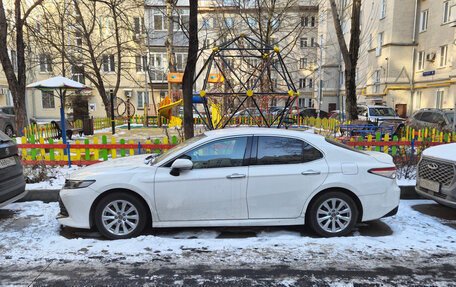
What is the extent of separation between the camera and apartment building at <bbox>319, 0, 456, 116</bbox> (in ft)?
74.7

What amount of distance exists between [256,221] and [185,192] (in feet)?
3.42

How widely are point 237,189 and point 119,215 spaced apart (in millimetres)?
1648

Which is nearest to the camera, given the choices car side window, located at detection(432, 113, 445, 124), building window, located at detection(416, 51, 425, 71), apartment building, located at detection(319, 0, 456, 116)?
car side window, located at detection(432, 113, 445, 124)

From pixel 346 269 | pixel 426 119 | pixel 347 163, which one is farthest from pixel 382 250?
pixel 426 119

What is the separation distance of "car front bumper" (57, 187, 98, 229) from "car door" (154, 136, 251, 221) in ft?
2.99

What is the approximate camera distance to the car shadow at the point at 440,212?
5121 mm

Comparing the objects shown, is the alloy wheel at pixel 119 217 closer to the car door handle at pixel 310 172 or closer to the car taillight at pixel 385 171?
the car door handle at pixel 310 172

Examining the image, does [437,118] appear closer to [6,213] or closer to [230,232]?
[230,232]

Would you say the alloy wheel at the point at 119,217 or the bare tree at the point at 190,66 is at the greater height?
the bare tree at the point at 190,66

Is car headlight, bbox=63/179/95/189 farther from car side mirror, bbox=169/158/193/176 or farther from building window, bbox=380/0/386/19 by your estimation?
building window, bbox=380/0/386/19

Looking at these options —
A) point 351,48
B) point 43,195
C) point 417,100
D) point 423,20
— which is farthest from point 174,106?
point 423,20

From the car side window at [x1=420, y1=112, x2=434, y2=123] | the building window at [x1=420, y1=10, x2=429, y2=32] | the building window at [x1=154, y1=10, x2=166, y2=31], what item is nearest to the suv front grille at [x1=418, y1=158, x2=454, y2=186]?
the car side window at [x1=420, y1=112, x2=434, y2=123]

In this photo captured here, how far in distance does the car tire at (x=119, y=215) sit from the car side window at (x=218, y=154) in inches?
36.8

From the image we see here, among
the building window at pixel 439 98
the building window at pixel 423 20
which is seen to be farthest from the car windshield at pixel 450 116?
the building window at pixel 423 20
